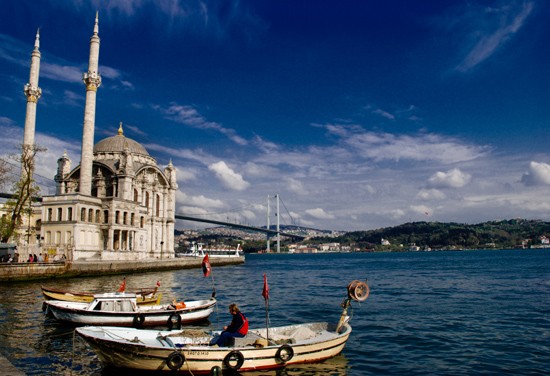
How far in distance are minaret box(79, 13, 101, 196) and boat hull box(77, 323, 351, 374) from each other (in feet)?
135

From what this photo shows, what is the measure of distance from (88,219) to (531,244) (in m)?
191

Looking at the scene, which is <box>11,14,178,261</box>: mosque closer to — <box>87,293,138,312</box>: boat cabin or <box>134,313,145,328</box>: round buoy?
<box>87,293,138,312</box>: boat cabin

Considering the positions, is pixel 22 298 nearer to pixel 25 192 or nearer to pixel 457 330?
pixel 25 192

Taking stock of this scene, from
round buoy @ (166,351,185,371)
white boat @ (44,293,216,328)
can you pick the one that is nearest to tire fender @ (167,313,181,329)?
white boat @ (44,293,216,328)

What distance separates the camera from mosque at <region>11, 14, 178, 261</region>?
153ft

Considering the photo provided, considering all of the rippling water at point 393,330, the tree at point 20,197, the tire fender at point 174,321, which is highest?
the tree at point 20,197

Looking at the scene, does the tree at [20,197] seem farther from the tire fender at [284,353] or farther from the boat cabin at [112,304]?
the tire fender at [284,353]

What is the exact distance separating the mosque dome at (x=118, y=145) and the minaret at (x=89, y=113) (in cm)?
1203

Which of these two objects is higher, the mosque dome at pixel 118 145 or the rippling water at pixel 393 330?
the mosque dome at pixel 118 145

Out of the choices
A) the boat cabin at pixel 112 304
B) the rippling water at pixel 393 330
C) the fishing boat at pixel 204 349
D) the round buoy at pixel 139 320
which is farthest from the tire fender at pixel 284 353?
the boat cabin at pixel 112 304

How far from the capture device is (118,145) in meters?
62.2

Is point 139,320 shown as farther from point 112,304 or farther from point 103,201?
point 103,201

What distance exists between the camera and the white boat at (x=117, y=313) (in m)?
16.3

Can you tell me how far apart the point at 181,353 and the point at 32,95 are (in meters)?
48.6
